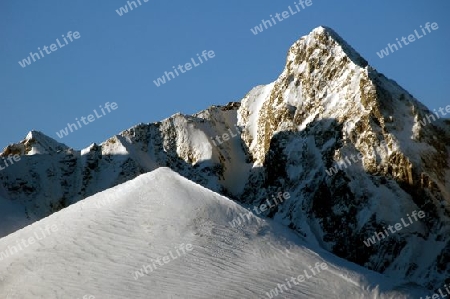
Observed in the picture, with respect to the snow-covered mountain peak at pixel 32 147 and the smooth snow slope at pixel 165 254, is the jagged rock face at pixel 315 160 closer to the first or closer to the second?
the snow-covered mountain peak at pixel 32 147

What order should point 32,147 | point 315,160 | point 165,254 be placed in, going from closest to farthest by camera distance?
1. point 165,254
2. point 315,160
3. point 32,147

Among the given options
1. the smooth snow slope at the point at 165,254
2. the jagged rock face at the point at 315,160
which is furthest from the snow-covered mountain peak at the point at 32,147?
the smooth snow slope at the point at 165,254

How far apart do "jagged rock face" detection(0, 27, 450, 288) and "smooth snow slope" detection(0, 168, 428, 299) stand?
3725 cm

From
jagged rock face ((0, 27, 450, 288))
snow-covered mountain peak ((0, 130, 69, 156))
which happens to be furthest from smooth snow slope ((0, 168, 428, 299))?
snow-covered mountain peak ((0, 130, 69, 156))

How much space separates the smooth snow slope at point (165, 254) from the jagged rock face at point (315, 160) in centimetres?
3725

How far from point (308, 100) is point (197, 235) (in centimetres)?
6132

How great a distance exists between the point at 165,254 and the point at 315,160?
56035 millimetres

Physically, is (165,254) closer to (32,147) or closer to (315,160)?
(315,160)

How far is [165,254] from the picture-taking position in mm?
27812

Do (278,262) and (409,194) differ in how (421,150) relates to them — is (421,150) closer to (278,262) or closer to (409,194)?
(409,194)

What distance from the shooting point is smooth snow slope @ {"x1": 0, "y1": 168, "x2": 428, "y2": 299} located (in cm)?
2569

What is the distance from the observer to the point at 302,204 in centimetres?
8000

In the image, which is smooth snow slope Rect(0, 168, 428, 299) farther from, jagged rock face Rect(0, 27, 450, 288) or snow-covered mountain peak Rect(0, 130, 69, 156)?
snow-covered mountain peak Rect(0, 130, 69, 156)

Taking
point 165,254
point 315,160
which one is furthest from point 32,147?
point 165,254
